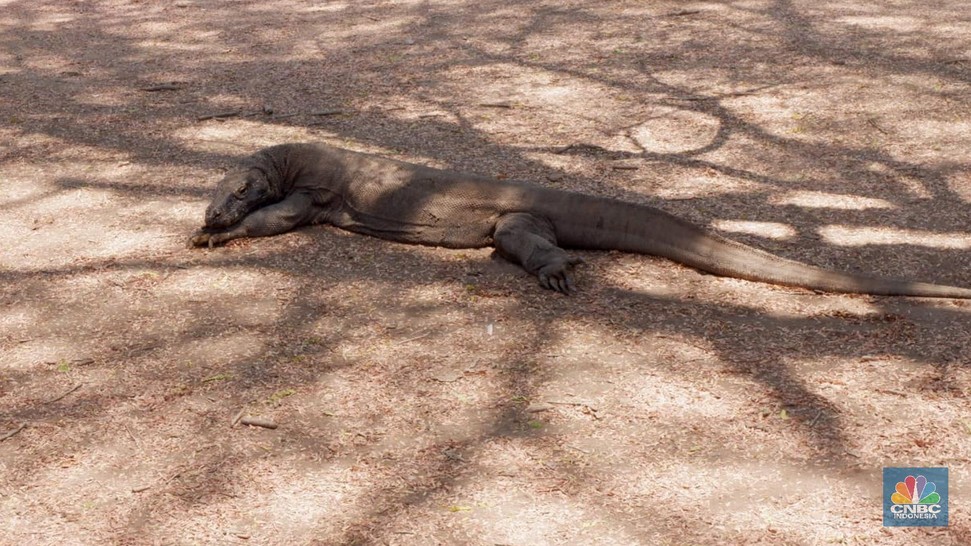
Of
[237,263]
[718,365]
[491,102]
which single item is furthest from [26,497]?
[491,102]

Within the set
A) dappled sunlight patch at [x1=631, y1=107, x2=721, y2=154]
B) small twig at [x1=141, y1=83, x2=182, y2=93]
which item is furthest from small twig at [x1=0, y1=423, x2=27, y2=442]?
small twig at [x1=141, y1=83, x2=182, y2=93]

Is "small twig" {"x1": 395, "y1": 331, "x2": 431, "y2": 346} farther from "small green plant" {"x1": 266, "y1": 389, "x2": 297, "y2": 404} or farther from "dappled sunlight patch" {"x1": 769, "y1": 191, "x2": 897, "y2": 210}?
"dappled sunlight patch" {"x1": 769, "y1": 191, "x2": 897, "y2": 210}

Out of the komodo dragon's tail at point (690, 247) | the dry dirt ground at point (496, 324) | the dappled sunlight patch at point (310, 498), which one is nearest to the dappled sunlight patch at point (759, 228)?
the dry dirt ground at point (496, 324)

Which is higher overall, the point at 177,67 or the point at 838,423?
the point at 177,67

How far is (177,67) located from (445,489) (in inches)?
245

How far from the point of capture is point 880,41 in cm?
807

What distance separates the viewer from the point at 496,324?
167 inches

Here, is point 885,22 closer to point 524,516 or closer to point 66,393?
point 524,516

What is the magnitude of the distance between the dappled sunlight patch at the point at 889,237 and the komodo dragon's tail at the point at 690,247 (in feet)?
1.97

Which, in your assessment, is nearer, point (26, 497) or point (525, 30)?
point (26, 497)

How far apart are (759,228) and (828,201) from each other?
0.53 metres

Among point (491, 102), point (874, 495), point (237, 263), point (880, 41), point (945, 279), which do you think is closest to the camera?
point (874, 495)

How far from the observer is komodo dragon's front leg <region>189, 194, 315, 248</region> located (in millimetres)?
5047

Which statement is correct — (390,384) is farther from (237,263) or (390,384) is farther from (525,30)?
(525,30)
